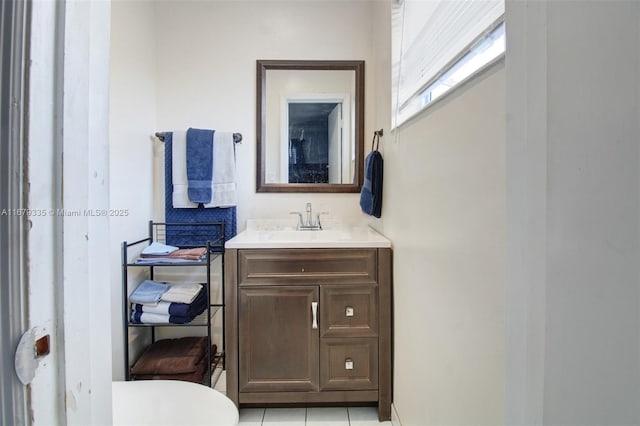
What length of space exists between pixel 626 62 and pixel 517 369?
376 millimetres

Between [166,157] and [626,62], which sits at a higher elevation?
[166,157]

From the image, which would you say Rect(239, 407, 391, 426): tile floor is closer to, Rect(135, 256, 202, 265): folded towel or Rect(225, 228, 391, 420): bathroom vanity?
Rect(225, 228, 391, 420): bathroom vanity

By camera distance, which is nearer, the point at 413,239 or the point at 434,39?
the point at 434,39

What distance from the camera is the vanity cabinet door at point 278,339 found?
1471mm

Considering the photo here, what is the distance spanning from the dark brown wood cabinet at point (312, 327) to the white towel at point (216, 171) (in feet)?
1.86

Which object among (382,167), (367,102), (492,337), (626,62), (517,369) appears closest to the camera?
(626,62)

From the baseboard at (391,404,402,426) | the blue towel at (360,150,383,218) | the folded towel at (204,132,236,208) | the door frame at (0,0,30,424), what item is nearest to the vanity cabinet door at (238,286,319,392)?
the baseboard at (391,404,402,426)

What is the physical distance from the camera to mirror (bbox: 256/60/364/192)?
1993mm

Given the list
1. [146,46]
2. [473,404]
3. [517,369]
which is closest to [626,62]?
[517,369]

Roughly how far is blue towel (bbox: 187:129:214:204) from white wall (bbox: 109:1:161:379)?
0.94 feet

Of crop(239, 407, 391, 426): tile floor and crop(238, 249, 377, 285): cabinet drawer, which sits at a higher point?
crop(238, 249, 377, 285): cabinet drawer

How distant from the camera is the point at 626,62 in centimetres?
26

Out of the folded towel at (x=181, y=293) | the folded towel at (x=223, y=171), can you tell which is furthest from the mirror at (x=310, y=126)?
the folded towel at (x=181, y=293)

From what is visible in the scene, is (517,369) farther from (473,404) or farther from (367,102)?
(367,102)
